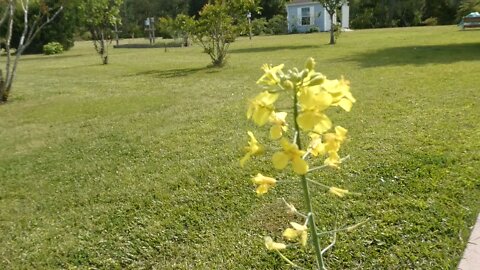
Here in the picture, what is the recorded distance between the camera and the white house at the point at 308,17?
35.5 meters

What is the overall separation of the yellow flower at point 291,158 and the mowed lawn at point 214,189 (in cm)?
152

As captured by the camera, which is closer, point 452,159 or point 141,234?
point 141,234

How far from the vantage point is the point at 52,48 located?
85.1 ft

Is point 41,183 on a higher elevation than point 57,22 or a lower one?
lower

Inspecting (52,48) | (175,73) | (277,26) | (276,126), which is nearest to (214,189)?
(276,126)

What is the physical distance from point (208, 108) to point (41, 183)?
3.13 metres

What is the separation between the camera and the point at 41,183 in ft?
12.9

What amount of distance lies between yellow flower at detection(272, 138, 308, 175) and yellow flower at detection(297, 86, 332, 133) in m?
0.06

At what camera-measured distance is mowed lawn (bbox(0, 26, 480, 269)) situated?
2619 millimetres

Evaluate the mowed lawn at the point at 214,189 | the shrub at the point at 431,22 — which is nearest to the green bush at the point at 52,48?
the mowed lawn at the point at 214,189

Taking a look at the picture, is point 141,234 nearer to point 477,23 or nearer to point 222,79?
point 222,79

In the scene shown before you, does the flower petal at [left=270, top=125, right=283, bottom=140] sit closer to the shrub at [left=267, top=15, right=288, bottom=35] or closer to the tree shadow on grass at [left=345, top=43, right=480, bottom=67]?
the tree shadow on grass at [left=345, top=43, right=480, bottom=67]

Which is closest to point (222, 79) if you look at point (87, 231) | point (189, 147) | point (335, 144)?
point (189, 147)

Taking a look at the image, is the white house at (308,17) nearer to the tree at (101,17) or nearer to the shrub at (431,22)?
the shrub at (431,22)
